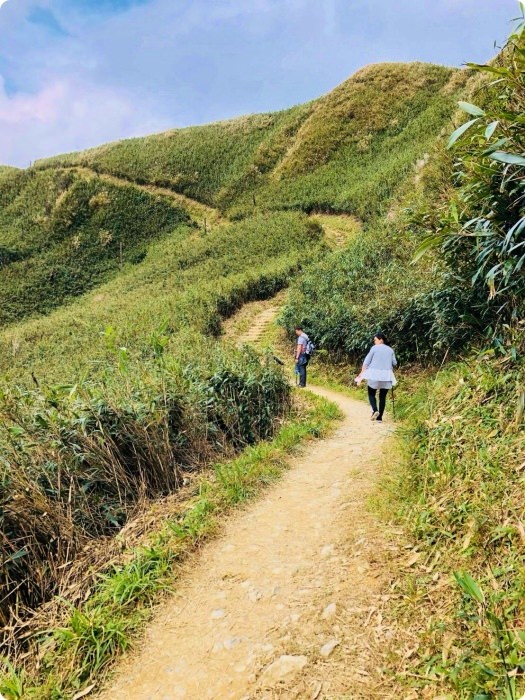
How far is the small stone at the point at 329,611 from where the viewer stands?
2996 mm

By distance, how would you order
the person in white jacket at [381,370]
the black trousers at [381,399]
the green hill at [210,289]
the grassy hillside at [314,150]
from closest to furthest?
the green hill at [210,289] → the person in white jacket at [381,370] → the black trousers at [381,399] → the grassy hillside at [314,150]

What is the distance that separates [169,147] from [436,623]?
54.7 metres

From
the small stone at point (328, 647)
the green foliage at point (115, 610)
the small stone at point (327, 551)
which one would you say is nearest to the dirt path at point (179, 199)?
the green foliage at point (115, 610)

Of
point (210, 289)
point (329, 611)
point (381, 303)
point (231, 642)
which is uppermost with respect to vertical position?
point (210, 289)

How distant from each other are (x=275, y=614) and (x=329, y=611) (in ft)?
1.35

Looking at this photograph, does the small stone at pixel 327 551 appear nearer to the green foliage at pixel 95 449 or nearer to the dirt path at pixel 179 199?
the green foliage at pixel 95 449

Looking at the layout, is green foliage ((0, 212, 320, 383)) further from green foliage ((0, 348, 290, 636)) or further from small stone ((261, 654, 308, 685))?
small stone ((261, 654, 308, 685))

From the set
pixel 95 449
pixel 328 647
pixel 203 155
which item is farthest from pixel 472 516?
pixel 203 155

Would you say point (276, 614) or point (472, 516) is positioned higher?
point (472, 516)

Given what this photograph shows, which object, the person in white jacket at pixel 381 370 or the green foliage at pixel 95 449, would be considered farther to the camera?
the person in white jacket at pixel 381 370

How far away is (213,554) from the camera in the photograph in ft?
13.4

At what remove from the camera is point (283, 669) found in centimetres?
268

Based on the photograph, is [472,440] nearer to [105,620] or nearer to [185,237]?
[105,620]

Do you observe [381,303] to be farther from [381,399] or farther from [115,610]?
[115,610]
